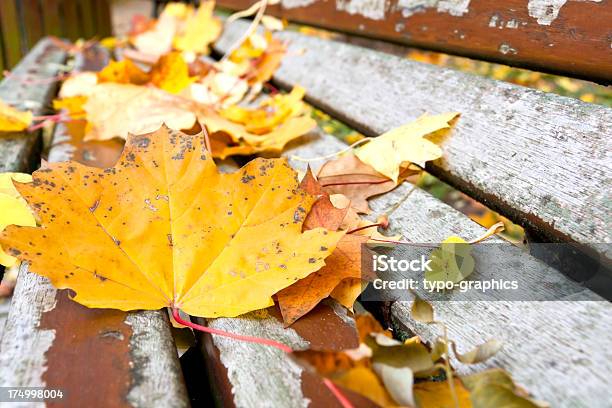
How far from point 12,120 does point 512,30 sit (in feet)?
3.99

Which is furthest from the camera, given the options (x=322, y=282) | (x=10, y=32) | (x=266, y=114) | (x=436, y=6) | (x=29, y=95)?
(x=10, y=32)

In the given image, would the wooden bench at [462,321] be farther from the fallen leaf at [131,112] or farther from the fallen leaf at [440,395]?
the fallen leaf at [131,112]

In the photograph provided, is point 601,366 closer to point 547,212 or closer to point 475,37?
point 547,212

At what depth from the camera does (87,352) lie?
0.60 m

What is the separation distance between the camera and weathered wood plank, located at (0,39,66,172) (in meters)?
1.25

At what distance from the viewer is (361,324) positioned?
0.53 metres

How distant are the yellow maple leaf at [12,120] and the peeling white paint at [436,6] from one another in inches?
41.6

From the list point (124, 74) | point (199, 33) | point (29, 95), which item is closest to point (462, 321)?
point (124, 74)

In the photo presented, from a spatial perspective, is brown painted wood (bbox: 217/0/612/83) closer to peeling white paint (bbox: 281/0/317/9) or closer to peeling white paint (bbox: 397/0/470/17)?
peeling white paint (bbox: 397/0/470/17)

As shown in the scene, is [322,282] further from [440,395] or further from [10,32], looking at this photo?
[10,32]

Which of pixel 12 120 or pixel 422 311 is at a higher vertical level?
pixel 422 311

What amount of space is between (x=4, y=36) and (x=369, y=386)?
5298mm

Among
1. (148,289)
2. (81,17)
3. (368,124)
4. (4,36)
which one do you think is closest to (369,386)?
(148,289)

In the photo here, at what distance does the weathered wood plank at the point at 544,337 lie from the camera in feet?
1.69
